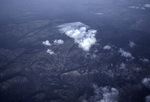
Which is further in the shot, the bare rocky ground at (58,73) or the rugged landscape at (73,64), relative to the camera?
the rugged landscape at (73,64)

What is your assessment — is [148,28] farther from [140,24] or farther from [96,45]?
[96,45]

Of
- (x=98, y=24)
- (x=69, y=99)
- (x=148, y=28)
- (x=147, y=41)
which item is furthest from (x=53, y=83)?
(x=148, y=28)

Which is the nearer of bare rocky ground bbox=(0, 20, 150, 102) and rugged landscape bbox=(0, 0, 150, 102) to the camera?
bare rocky ground bbox=(0, 20, 150, 102)

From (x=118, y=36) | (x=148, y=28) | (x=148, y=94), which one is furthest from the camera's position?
(x=148, y=28)

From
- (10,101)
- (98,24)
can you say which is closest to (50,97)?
(10,101)

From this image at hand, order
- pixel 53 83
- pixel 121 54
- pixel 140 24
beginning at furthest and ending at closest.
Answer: pixel 140 24, pixel 121 54, pixel 53 83

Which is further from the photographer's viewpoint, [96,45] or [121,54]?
[96,45]

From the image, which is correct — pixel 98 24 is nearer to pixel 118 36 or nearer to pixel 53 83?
pixel 118 36

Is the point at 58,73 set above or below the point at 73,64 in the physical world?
below

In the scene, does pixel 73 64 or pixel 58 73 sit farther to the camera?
pixel 73 64

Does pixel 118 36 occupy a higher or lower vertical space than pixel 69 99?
higher
